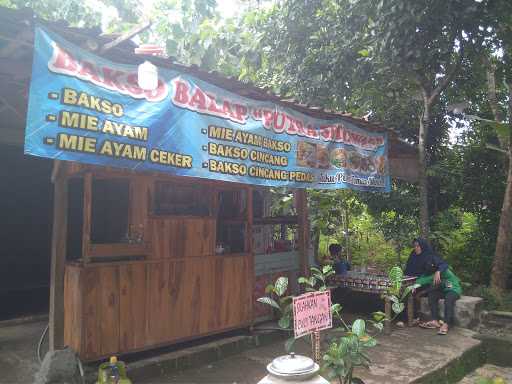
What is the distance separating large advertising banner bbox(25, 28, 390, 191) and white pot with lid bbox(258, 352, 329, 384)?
7.05 feet

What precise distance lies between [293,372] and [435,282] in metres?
5.22

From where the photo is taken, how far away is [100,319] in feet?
14.5

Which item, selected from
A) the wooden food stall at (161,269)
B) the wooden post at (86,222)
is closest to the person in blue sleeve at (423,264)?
the wooden food stall at (161,269)

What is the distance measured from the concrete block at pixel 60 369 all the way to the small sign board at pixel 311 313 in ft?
7.14

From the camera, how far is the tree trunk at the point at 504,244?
27.2 ft

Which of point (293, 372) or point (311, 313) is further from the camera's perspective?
point (311, 313)

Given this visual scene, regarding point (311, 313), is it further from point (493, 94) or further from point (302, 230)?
point (493, 94)

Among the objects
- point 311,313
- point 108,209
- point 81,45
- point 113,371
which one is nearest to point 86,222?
point 113,371

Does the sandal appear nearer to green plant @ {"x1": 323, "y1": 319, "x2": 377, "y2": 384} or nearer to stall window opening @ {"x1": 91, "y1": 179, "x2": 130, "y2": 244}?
green plant @ {"x1": 323, "y1": 319, "x2": 377, "y2": 384}

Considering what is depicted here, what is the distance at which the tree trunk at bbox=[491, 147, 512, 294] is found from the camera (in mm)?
8305

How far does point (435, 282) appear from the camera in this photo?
23.1 ft

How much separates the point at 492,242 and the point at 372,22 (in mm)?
5639

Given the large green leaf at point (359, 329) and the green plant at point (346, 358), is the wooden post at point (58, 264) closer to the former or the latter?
the green plant at point (346, 358)

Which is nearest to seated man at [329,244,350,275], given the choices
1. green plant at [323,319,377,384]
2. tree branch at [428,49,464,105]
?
tree branch at [428,49,464,105]
